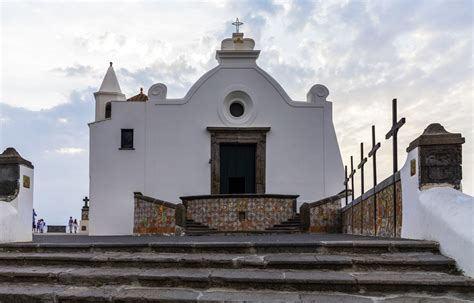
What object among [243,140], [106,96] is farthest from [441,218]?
[106,96]

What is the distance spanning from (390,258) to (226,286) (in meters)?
1.76

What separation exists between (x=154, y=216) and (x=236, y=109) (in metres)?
6.57

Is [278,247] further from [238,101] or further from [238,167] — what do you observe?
[238,101]

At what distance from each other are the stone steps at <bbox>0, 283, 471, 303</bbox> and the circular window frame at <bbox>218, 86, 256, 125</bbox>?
17.0m

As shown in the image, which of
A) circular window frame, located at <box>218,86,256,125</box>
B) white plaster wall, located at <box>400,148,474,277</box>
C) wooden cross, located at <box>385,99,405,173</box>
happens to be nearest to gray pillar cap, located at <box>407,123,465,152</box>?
Result: white plaster wall, located at <box>400,148,474,277</box>

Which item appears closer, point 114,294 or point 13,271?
point 114,294

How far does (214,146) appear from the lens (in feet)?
72.7

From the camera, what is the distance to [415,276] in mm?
5590

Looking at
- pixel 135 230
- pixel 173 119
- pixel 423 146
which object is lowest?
pixel 135 230

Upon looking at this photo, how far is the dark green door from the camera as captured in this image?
73.6ft

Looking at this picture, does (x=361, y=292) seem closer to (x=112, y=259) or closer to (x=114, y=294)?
(x=114, y=294)

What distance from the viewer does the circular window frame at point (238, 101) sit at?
22.5 meters

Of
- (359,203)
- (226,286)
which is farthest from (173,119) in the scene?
(226,286)

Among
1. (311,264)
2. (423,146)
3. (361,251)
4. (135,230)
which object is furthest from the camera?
(135,230)
